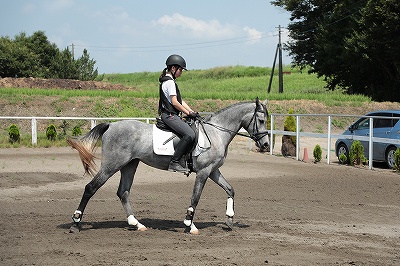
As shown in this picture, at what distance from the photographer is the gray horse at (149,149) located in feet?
31.1

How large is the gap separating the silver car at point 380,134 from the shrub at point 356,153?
1.26 feet

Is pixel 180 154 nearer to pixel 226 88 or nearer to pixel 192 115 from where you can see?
pixel 192 115

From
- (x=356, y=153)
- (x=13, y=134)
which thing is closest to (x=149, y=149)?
(x=356, y=153)

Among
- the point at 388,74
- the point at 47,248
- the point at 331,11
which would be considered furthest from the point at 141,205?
the point at 331,11

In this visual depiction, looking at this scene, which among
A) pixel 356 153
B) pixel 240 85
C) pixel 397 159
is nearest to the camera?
pixel 397 159

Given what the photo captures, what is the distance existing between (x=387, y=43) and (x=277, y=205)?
36.5 metres

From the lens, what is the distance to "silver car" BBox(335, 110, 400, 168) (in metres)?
19.0

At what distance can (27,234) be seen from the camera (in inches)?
348

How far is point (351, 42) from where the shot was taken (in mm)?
49281

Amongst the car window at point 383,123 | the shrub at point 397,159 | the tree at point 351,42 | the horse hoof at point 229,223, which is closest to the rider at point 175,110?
the horse hoof at point 229,223

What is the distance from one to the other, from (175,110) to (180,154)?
2.18 ft

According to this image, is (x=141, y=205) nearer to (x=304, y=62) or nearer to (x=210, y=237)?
(x=210, y=237)

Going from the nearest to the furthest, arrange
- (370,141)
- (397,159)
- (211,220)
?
1. (211,220)
2. (397,159)
3. (370,141)

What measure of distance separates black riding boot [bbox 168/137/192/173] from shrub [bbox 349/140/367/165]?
11.4m
